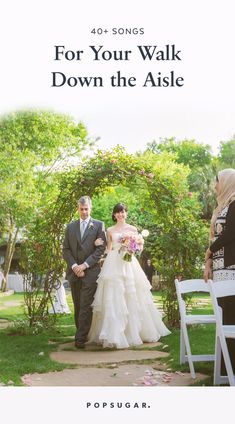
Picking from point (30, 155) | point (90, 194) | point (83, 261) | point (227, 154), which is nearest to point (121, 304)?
point (83, 261)

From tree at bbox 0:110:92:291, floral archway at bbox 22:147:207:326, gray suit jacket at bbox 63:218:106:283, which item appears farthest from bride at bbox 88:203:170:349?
tree at bbox 0:110:92:291

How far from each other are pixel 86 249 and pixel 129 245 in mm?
722

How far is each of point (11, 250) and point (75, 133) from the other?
6.47 m

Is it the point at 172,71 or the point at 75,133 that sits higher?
the point at 75,133

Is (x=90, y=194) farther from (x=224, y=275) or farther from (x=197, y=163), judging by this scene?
(x=197, y=163)

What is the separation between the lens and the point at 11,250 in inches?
945

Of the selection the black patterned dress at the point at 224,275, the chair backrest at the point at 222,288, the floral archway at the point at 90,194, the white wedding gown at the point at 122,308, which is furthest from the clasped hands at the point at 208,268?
the floral archway at the point at 90,194

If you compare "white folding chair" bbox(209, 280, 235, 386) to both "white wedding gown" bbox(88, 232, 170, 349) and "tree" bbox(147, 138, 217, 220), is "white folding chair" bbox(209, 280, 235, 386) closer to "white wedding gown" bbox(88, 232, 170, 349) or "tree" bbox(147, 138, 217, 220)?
"white wedding gown" bbox(88, 232, 170, 349)

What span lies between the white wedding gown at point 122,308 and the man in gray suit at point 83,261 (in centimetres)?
20

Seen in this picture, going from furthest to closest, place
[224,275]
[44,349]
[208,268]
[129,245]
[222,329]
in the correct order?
[129,245], [44,349], [208,268], [224,275], [222,329]

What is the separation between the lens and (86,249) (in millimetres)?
8117

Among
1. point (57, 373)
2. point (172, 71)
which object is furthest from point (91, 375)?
point (172, 71)

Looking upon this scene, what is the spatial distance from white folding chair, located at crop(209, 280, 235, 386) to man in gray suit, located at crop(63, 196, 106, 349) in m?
3.01
